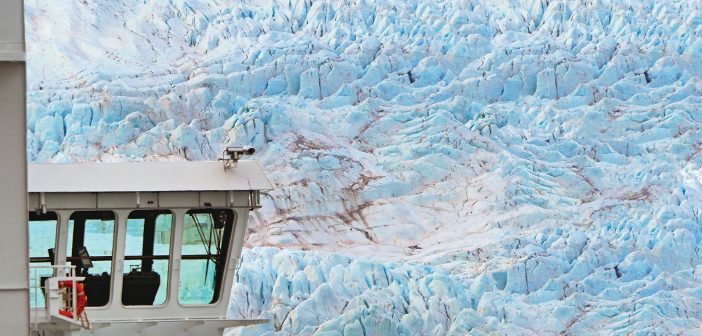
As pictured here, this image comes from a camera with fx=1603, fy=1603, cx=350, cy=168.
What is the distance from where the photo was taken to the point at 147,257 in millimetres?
6500

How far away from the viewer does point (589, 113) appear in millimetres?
24438

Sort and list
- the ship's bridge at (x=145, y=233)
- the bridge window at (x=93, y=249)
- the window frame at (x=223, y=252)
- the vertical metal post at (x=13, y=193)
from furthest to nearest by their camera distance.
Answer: the window frame at (x=223, y=252)
the bridge window at (x=93, y=249)
the ship's bridge at (x=145, y=233)
the vertical metal post at (x=13, y=193)

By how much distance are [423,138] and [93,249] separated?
57.4 feet

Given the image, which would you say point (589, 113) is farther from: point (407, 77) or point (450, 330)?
point (450, 330)

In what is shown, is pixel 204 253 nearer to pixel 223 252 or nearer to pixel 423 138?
pixel 223 252

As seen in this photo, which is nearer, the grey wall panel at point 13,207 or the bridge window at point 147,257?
the grey wall panel at point 13,207

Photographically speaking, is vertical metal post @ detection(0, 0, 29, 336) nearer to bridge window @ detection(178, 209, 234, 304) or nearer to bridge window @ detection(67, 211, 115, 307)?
bridge window @ detection(67, 211, 115, 307)

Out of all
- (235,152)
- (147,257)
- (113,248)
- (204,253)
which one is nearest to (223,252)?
(204,253)

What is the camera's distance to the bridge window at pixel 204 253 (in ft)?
21.2

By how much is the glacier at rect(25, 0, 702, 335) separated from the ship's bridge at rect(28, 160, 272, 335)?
13.5 metres

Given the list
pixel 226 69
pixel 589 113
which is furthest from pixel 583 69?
pixel 226 69

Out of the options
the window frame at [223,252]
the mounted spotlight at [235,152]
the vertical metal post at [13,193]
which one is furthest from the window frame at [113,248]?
the vertical metal post at [13,193]

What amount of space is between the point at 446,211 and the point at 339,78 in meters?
2.60

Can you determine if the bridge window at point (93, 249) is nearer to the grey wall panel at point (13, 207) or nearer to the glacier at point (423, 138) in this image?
the grey wall panel at point (13, 207)
